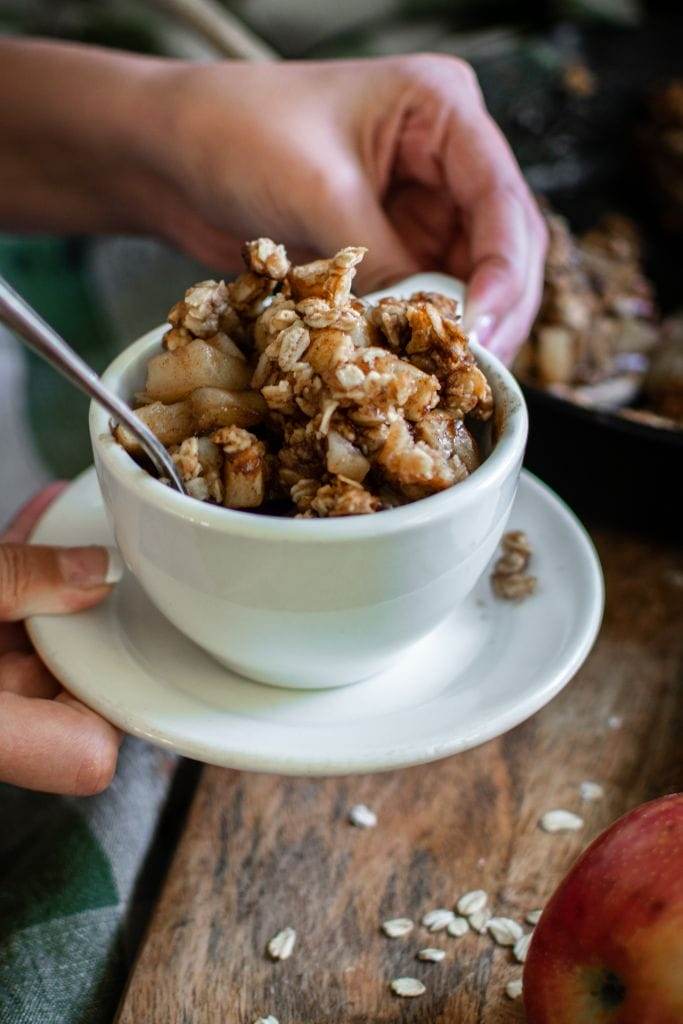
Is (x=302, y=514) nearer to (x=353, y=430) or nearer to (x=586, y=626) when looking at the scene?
(x=353, y=430)

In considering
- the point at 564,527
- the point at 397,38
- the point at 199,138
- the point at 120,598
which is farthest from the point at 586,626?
the point at 397,38

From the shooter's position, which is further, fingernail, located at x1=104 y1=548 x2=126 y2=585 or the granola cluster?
the granola cluster

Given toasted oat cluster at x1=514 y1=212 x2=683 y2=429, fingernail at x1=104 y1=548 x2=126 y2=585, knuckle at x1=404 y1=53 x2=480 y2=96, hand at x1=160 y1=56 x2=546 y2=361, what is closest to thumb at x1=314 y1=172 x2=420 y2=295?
hand at x1=160 y1=56 x2=546 y2=361

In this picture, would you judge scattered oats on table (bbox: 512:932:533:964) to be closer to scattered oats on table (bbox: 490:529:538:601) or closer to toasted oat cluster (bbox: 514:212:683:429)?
scattered oats on table (bbox: 490:529:538:601)

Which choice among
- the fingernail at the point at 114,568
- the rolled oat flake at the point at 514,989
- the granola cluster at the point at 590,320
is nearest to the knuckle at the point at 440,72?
the granola cluster at the point at 590,320

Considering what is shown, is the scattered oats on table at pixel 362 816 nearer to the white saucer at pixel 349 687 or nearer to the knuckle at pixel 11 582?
the white saucer at pixel 349 687

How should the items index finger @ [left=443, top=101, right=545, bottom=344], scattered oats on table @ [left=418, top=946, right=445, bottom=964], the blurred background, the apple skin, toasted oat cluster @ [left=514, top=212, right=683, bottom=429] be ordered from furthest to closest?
1. the blurred background
2. toasted oat cluster @ [left=514, top=212, right=683, bottom=429]
3. index finger @ [left=443, top=101, right=545, bottom=344]
4. scattered oats on table @ [left=418, top=946, right=445, bottom=964]
5. the apple skin

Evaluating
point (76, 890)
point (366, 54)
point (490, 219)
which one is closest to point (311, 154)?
point (490, 219)
